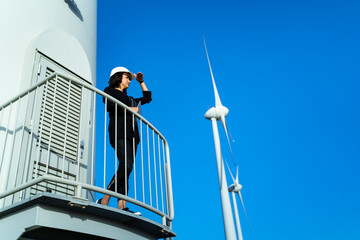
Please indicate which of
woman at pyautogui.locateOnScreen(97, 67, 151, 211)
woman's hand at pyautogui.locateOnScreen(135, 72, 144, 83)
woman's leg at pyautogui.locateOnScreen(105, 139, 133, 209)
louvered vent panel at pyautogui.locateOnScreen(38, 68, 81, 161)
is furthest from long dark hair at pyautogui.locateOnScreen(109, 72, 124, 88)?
woman's leg at pyautogui.locateOnScreen(105, 139, 133, 209)

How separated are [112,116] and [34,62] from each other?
1.60 metres

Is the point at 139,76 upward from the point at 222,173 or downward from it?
downward

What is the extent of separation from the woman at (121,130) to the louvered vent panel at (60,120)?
1.99 feet

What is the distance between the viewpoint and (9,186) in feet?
13.3

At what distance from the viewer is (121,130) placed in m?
4.31

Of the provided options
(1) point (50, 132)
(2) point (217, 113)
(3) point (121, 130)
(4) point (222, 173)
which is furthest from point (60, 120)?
(2) point (217, 113)

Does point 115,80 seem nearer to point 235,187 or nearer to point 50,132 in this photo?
point 50,132

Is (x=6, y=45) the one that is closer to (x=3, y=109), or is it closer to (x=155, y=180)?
(x=3, y=109)

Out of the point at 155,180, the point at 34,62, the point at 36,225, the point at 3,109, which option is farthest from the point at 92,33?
the point at 36,225

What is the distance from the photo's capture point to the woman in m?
4.02

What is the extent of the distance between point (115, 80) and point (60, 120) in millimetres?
1004

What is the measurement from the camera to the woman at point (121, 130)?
4.02 metres

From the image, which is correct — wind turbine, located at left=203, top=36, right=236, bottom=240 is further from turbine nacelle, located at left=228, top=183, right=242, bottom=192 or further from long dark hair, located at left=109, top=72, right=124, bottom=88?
turbine nacelle, located at left=228, top=183, right=242, bottom=192

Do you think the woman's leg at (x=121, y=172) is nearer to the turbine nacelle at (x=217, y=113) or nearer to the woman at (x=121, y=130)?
the woman at (x=121, y=130)
